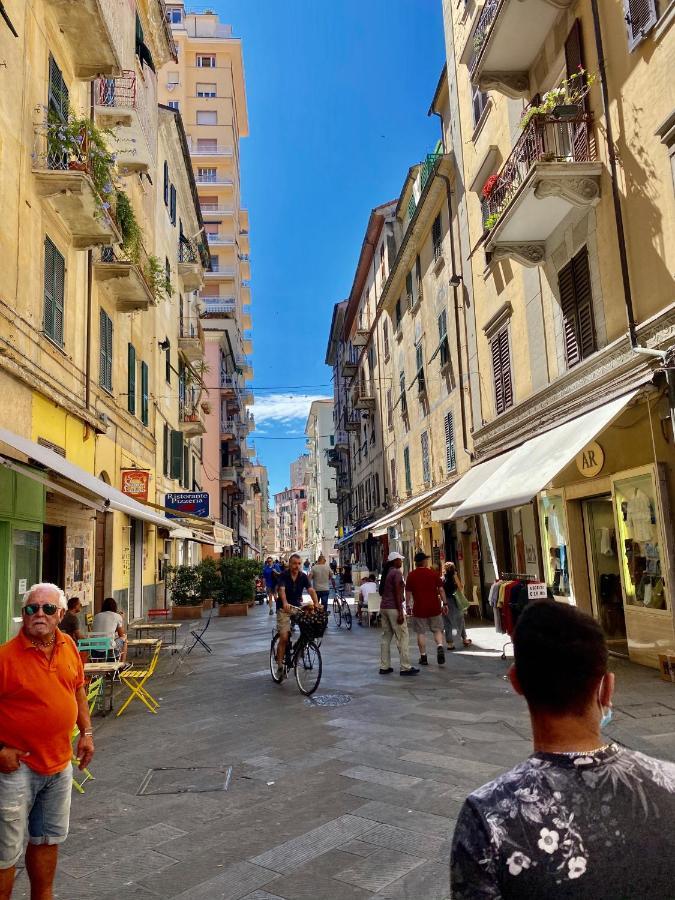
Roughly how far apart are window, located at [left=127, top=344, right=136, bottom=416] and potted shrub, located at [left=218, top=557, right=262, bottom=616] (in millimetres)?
7436

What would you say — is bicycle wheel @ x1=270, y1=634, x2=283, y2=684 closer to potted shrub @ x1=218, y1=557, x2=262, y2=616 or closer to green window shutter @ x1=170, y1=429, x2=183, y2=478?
potted shrub @ x1=218, y1=557, x2=262, y2=616

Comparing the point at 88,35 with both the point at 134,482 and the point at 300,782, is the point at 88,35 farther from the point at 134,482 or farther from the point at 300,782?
the point at 300,782

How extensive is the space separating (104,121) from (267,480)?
441ft

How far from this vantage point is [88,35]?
12.4 metres

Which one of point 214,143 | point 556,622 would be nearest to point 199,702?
point 556,622

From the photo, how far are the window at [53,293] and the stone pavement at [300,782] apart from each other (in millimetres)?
6201

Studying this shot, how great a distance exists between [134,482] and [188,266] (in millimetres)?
14067

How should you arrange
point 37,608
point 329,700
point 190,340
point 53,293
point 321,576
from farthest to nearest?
point 190,340 < point 321,576 < point 53,293 < point 329,700 < point 37,608

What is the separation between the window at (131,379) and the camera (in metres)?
18.4

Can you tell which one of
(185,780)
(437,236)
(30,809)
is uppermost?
(437,236)

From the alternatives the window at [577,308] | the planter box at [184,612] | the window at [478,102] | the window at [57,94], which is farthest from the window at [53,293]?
the planter box at [184,612]

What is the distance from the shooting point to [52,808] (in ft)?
11.1

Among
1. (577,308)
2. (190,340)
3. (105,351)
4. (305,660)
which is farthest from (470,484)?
(190,340)

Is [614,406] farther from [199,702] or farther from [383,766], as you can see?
[199,702]
